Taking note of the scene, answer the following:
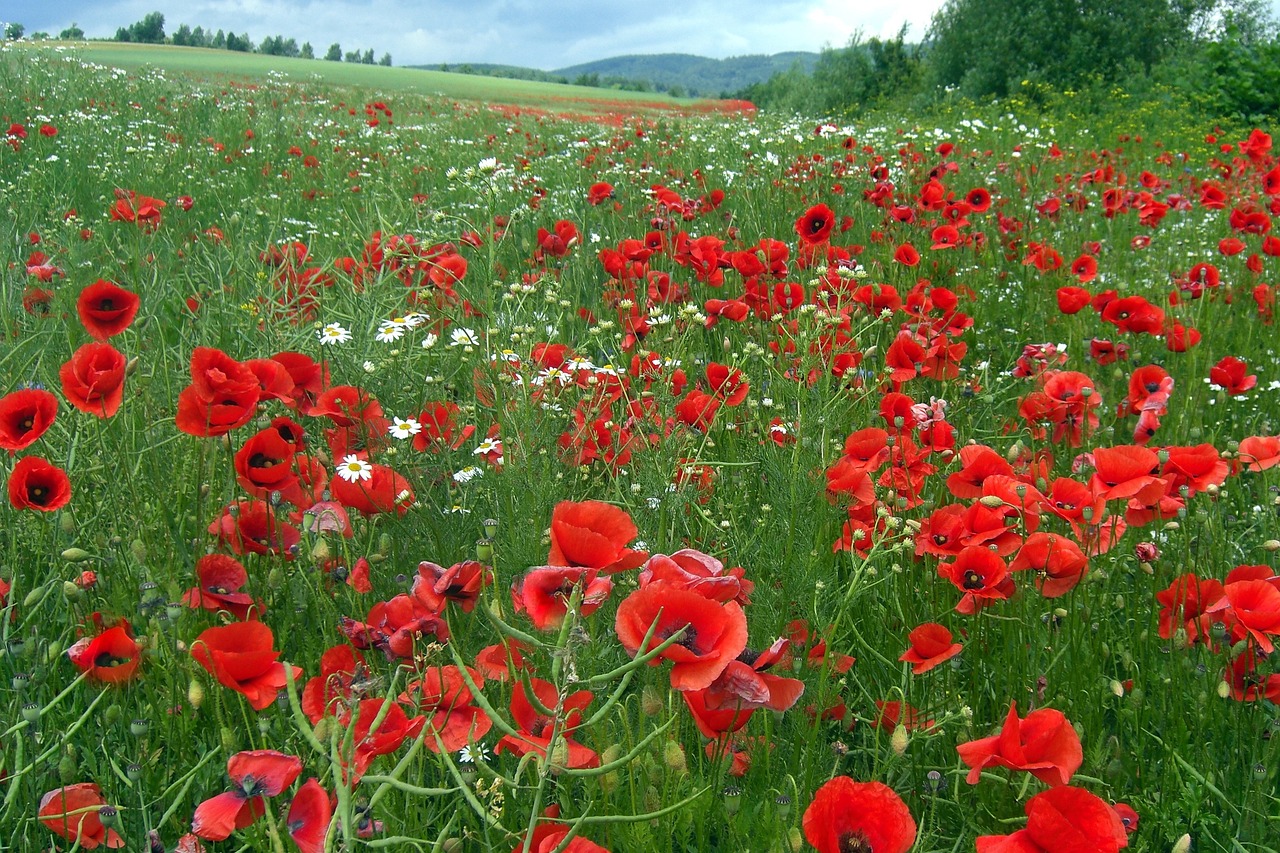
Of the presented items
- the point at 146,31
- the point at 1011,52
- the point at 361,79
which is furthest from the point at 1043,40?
the point at 146,31

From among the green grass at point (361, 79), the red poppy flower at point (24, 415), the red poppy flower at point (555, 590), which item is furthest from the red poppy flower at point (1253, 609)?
the green grass at point (361, 79)

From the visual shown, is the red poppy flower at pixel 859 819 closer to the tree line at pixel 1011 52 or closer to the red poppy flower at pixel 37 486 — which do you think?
the red poppy flower at pixel 37 486

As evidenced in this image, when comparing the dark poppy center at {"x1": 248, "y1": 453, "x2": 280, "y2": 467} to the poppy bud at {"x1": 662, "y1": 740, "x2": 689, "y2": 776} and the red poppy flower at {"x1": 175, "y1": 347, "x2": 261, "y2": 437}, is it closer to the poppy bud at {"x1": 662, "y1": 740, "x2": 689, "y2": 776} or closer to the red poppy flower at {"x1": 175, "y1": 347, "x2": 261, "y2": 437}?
the red poppy flower at {"x1": 175, "y1": 347, "x2": 261, "y2": 437}

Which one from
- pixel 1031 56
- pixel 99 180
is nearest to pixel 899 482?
pixel 99 180

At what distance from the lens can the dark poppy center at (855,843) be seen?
1028 millimetres

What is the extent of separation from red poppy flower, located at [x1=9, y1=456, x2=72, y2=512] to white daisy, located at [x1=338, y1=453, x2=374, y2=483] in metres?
0.46

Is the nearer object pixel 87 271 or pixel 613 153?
pixel 87 271

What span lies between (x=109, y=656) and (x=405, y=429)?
2.69 feet

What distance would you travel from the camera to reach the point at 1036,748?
3.82ft

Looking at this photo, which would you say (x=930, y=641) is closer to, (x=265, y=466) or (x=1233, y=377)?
(x=265, y=466)

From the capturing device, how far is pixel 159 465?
2.21 m

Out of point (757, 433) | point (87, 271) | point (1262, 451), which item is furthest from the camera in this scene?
point (87, 271)

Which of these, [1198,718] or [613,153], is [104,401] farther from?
[613,153]

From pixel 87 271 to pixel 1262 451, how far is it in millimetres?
4000
